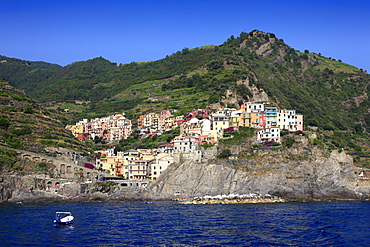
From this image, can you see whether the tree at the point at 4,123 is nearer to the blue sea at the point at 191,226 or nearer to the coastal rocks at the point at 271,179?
the blue sea at the point at 191,226

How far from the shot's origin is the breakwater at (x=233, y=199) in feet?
285

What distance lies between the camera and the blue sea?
4825 centimetres

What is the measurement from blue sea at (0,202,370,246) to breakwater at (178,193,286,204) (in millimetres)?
7766

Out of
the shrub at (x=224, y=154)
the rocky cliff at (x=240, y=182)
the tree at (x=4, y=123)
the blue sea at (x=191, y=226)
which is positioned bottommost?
the blue sea at (x=191, y=226)

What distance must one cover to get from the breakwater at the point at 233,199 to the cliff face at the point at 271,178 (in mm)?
1000

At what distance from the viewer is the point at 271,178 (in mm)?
91125

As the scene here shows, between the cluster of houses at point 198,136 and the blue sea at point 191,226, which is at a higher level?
the cluster of houses at point 198,136

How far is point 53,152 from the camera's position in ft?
340

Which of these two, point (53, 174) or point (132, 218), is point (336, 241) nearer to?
point (132, 218)

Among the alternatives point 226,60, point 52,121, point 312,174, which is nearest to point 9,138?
point 52,121

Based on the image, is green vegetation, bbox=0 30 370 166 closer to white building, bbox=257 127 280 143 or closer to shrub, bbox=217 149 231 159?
white building, bbox=257 127 280 143

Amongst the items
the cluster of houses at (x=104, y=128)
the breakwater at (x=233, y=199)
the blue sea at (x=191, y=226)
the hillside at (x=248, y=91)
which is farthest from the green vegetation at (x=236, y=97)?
the blue sea at (x=191, y=226)

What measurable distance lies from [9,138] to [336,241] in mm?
75638

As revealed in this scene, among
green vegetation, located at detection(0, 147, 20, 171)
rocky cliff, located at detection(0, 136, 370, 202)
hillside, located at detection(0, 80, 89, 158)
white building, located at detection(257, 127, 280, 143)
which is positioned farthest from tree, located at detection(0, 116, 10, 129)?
white building, located at detection(257, 127, 280, 143)
